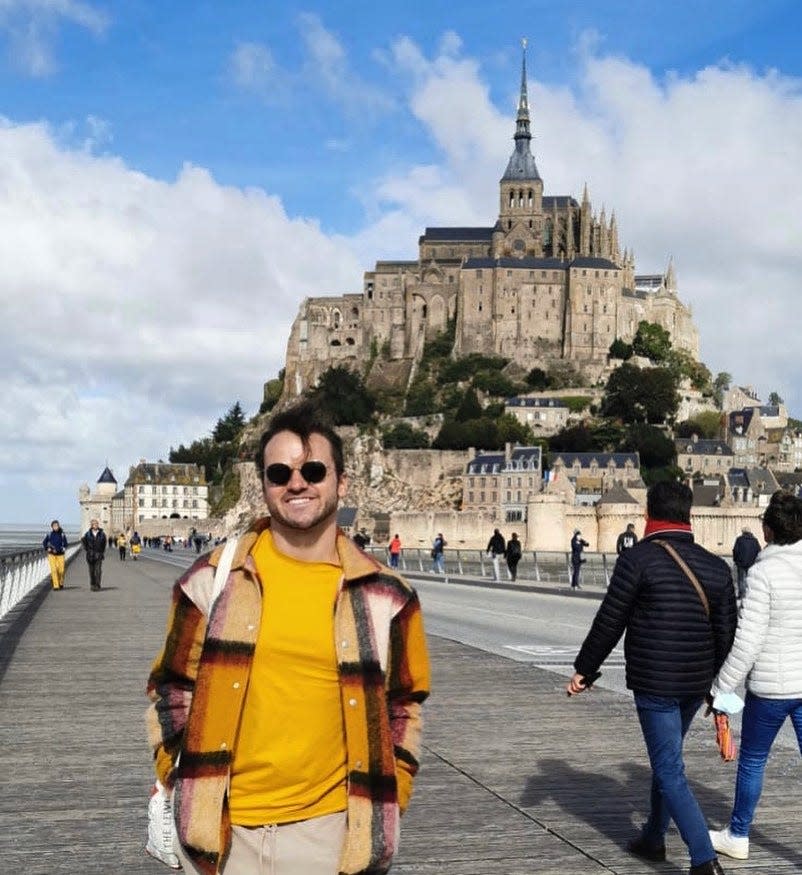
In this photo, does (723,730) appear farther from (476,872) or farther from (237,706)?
(237,706)

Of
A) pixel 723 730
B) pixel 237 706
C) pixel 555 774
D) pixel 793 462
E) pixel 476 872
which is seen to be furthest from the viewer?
pixel 793 462

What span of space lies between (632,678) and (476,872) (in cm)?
100

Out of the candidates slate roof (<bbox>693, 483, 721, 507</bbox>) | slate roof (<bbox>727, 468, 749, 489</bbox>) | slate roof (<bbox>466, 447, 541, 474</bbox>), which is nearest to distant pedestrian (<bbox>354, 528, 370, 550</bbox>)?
slate roof (<bbox>693, 483, 721, 507</bbox>)

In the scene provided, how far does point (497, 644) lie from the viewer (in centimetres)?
1464

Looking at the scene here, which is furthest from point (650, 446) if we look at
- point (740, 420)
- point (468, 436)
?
point (740, 420)

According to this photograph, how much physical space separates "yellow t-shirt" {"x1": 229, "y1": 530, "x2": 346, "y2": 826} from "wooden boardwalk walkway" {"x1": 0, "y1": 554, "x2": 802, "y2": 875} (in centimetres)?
196

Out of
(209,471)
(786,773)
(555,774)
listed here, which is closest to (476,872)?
(555,774)

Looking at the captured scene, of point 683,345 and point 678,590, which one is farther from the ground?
point 683,345

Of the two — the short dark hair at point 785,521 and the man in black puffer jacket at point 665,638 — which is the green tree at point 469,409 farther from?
the man in black puffer jacket at point 665,638

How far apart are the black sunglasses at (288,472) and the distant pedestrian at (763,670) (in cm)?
256

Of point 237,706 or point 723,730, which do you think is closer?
point 237,706

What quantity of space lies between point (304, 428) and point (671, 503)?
2523 millimetres

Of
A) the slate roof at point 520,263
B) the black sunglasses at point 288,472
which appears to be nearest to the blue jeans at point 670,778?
the black sunglasses at point 288,472

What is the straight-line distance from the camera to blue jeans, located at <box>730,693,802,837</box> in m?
5.54
